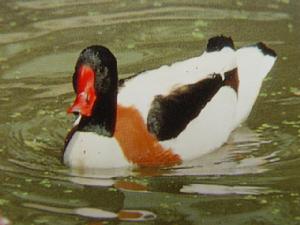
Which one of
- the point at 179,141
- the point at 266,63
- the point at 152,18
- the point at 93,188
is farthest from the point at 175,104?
the point at 152,18

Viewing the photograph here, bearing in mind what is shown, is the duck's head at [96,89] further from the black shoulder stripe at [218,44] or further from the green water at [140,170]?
the black shoulder stripe at [218,44]

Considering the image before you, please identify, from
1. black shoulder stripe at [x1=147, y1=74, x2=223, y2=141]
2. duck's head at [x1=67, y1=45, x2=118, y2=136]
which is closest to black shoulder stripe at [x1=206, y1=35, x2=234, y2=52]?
black shoulder stripe at [x1=147, y1=74, x2=223, y2=141]

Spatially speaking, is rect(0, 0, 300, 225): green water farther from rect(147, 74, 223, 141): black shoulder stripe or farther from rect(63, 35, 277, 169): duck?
rect(147, 74, 223, 141): black shoulder stripe

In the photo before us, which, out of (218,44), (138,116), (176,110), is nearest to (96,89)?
(138,116)

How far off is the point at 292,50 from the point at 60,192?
10.5 feet

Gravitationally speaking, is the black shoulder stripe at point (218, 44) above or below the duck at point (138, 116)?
above

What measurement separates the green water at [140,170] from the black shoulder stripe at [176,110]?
238mm

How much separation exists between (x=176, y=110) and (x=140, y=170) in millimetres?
415

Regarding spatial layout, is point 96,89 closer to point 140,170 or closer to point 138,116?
point 138,116

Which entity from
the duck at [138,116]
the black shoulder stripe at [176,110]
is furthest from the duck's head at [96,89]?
the black shoulder stripe at [176,110]

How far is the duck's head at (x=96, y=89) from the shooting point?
711 cm

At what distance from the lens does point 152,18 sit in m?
10.4

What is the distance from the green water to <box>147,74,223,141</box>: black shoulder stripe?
24cm

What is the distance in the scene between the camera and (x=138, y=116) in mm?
7199
